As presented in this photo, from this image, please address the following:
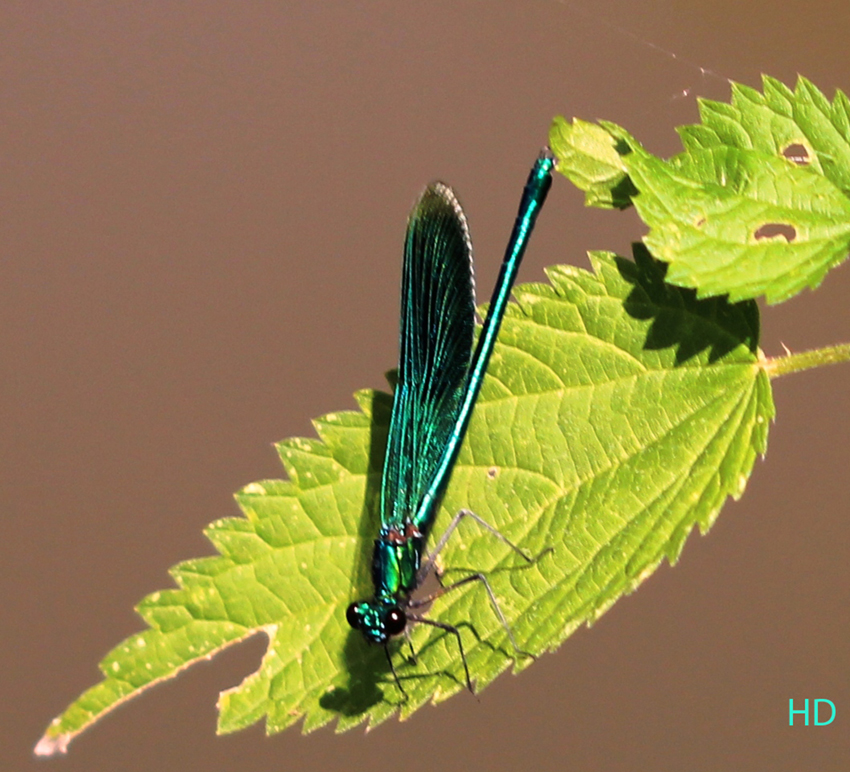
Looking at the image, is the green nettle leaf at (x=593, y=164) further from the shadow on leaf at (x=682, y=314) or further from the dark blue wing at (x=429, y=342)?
the dark blue wing at (x=429, y=342)

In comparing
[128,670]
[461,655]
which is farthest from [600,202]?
[128,670]

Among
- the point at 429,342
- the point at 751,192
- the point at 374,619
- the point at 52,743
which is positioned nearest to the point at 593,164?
the point at 751,192

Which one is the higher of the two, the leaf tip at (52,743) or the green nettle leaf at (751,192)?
the green nettle leaf at (751,192)

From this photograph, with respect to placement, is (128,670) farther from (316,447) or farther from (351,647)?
(316,447)

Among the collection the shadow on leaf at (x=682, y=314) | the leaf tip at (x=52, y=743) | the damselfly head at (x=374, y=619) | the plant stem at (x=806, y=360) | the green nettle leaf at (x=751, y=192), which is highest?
the green nettle leaf at (x=751, y=192)

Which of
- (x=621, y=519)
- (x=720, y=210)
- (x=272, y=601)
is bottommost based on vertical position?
(x=272, y=601)

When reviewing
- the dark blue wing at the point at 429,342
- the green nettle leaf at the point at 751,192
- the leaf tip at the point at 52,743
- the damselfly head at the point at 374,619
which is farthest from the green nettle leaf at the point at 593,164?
the leaf tip at the point at 52,743

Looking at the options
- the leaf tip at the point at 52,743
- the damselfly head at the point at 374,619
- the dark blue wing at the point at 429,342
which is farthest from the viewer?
the dark blue wing at the point at 429,342
